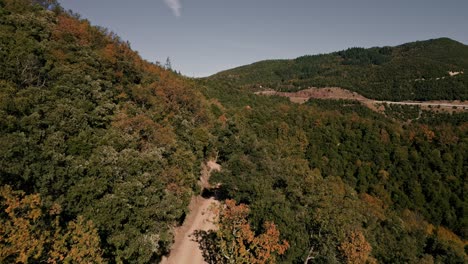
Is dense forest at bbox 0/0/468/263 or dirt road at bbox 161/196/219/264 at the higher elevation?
dense forest at bbox 0/0/468/263

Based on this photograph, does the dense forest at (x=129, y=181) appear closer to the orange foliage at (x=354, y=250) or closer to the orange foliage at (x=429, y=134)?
the orange foliage at (x=354, y=250)

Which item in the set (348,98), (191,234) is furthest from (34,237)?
(348,98)

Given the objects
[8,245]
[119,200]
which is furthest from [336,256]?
[8,245]

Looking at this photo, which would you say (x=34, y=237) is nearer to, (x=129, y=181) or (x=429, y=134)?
(x=129, y=181)

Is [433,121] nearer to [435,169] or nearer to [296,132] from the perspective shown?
[435,169]

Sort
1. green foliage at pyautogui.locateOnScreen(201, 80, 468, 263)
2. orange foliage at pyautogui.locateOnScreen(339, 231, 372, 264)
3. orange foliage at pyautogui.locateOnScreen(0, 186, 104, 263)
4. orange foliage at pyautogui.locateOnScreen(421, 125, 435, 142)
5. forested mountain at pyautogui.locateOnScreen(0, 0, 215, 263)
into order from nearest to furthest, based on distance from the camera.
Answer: orange foliage at pyautogui.locateOnScreen(0, 186, 104, 263) → forested mountain at pyautogui.locateOnScreen(0, 0, 215, 263) → orange foliage at pyautogui.locateOnScreen(339, 231, 372, 264) → green foliage at pyautogui.locateOnScreen(201, 80, 468, 263) → orange foliage at pyautogui.locateOnScreen(421, 125, 435, 142)

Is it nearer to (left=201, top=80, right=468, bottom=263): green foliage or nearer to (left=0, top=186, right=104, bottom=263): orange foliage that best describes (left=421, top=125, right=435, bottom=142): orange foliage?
(left=201, top=80, right=468, bottom=263): green foliage

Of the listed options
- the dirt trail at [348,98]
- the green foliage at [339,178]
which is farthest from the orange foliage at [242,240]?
the dirt trail at [348,98]

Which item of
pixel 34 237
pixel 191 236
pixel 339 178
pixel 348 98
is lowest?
pixel 339 178

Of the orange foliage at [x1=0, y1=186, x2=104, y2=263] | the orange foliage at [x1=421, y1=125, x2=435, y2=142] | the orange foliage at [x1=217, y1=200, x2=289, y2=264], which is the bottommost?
the orange foliage at [x1=421, y1=125, x2=435, y2=142]

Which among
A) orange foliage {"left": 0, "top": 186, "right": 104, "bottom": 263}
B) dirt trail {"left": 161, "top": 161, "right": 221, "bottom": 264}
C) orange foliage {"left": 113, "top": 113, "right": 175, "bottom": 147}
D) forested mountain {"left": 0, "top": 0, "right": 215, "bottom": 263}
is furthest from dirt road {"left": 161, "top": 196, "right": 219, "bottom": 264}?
orange foliage {"left": 0, "top": 186, "right": 104, "bottom": 263}

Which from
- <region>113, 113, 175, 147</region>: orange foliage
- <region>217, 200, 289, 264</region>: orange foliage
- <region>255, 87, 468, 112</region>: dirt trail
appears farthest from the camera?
<region>255, 87, 468, 112</region>: dirt trail

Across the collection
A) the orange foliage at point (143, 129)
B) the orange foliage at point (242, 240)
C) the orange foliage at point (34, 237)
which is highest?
the orange foliage at point (143, 129)
